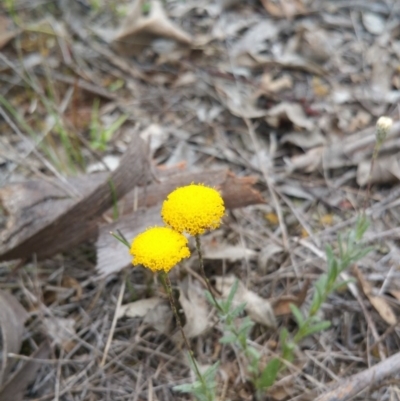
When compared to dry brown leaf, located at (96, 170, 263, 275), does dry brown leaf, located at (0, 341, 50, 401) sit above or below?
below

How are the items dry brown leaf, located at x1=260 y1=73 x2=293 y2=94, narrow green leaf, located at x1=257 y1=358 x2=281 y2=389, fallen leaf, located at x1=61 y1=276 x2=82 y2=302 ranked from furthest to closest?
dry brown leaf, located at x1=260 y1=73 x2=293 y2=94 → fallen leaf, located at x1=61 y1=276 x2=82 y2=302 → narrow green leaf, located at x1=257 y1=358 x2=281 y2=389

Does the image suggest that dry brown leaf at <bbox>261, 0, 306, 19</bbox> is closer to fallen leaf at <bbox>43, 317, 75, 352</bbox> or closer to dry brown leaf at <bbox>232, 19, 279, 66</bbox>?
dry brown leaf at <bbox>232, 19, 279, 66</bbox>

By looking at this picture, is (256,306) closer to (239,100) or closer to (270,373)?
(270,373)

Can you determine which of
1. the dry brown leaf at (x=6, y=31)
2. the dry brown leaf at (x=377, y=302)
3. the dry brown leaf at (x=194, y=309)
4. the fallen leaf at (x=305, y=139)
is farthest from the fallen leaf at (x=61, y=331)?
the dry brown leaf at (x=6, y=31)

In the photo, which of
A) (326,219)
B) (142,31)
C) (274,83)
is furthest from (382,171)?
(142,31)

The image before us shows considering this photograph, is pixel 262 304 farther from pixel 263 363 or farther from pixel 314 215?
pixel 314 215

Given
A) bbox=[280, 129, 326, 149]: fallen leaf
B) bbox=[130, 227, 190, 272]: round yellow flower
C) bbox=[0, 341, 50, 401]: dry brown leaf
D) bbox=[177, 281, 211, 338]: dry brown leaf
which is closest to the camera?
bbox=[130, 227, 190, 272]: round yellow flower

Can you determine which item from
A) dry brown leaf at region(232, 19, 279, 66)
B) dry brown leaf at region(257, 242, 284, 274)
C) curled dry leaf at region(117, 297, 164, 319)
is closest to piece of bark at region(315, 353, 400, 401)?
dry brown leaf at region(257, 242, 284, 274)
